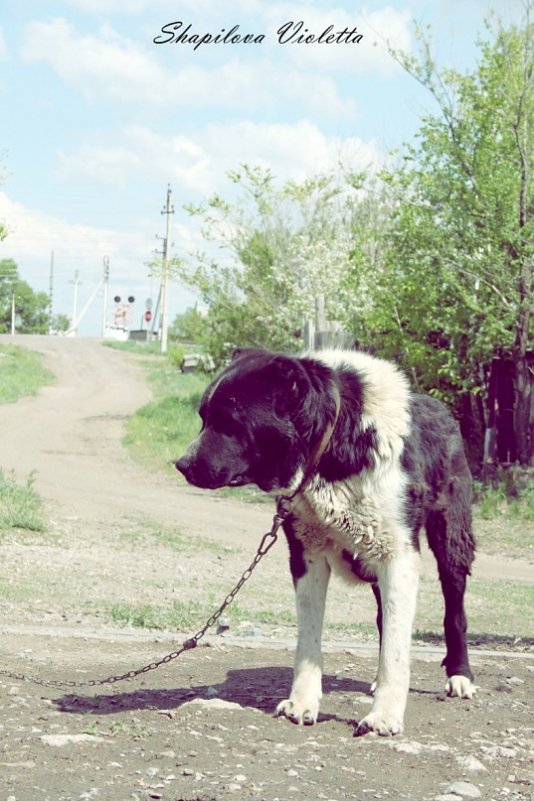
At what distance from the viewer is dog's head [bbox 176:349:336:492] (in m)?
4.62

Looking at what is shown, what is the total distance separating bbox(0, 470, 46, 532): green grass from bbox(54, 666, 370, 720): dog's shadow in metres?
6.43

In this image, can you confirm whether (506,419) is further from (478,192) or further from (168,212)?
(168,212)

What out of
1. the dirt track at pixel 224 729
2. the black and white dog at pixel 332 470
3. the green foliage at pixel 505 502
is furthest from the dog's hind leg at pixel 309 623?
the green foliage at pixel 505 502

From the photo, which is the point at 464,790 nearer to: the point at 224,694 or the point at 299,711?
the point at 299,711

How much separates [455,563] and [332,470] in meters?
1.16

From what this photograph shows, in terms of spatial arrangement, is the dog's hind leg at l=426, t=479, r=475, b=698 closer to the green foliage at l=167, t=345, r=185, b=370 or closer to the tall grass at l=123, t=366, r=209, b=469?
the tall grass at l=123, t=366, r=209, b=469

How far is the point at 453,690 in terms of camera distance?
558cm

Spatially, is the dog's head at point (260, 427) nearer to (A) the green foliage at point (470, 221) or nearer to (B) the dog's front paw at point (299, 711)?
(B) the dog's front paw at point (299, 711)

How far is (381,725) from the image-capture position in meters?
4.75

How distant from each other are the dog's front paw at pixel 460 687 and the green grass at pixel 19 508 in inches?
284

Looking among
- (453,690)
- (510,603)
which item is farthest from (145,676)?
(510,603)

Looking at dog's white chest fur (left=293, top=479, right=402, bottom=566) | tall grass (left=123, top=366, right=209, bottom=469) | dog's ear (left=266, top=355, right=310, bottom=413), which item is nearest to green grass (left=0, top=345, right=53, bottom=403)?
tall grass (left=123, top=366, right=209, bottom=469)

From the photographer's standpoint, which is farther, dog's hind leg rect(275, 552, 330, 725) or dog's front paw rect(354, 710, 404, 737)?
dog's hind leg rect(275, 552, 330, 725)

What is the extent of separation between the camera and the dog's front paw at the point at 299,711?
4895 mm
